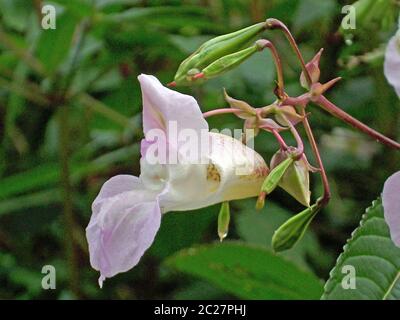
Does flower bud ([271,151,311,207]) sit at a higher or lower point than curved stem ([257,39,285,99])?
lower

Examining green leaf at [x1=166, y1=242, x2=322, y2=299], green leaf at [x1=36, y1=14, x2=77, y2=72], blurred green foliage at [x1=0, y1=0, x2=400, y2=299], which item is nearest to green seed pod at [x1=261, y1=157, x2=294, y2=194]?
green leaf at [x1=166, y1=242, x2=322, y2=299]

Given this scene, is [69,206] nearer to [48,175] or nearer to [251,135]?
[48,175]

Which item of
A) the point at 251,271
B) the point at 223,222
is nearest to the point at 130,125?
the point at 251,271

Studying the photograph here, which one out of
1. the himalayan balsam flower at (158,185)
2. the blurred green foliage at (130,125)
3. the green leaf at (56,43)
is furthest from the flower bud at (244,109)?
the green leaf at (56,43)

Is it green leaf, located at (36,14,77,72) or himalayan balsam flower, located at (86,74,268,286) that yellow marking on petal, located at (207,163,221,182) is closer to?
himalayan balsam flower, located at (86,74,268,286)

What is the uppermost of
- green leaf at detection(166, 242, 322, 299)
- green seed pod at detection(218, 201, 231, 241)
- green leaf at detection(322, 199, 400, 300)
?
green seed pod at detection(218, 201, 231, 241)
